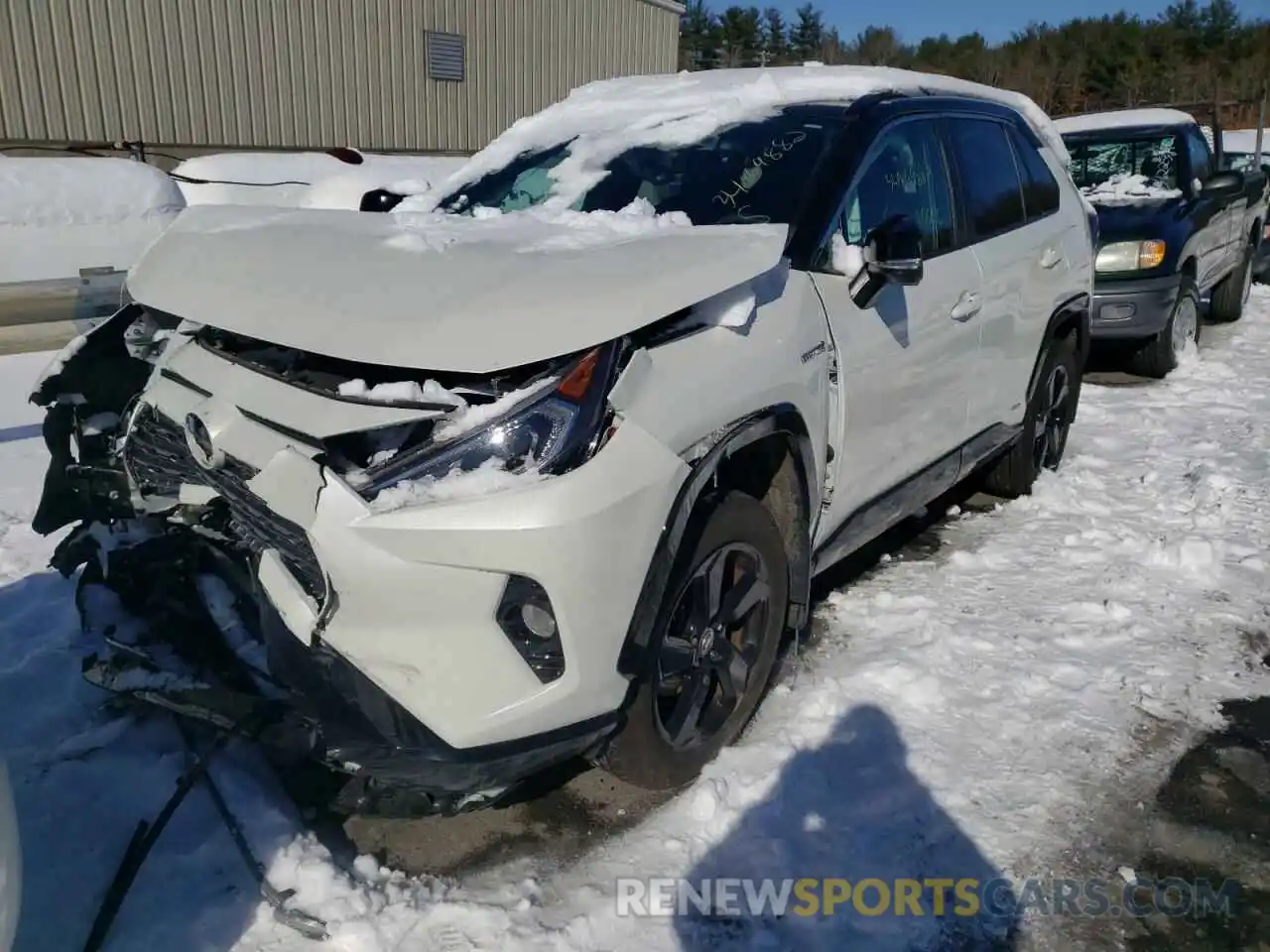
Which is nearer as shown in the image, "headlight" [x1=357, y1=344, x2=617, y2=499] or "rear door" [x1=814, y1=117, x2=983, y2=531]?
"headlight" [x1=357, y1=344, x2=617, y2=499]

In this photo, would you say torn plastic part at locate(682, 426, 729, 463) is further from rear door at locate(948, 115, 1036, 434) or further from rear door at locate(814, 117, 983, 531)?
rear door at locate(948, 115, 1036, 434)

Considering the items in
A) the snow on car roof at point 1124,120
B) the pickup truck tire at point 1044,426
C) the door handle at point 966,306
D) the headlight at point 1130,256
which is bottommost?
the pickup truck tire at point 1044,426

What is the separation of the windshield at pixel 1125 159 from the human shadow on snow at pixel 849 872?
24.6ft

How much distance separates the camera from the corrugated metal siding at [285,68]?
10.9 m

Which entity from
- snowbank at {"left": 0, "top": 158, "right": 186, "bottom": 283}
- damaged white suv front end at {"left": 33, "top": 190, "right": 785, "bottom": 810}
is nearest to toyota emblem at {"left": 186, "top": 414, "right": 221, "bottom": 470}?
damaged white suv front end at {"left": 33, "top": 190, "right": 785, "bottom": 810}

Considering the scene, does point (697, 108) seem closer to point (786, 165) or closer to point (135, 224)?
point (786, 165)

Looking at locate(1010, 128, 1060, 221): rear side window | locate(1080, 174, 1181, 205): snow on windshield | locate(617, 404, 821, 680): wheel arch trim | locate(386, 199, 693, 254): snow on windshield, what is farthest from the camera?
locate(1080, 174, 1181, 205): snow on windshield

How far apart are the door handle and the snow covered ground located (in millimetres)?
1108

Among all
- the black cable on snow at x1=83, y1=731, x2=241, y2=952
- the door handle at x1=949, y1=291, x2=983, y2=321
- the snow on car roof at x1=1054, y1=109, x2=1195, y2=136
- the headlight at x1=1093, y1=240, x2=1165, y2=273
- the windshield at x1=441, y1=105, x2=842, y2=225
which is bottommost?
the black cable on snow at x1=83, y1=731, x2=241, y2=952

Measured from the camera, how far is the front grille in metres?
2.14

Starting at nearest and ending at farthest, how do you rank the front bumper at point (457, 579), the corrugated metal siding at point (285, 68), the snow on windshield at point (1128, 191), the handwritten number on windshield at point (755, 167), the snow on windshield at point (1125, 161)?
the front bumper at point (457, 579), the handwritten number on windshield at point (755, 167), the snow on windshield at point (1128, 191), the snow on windshield at point (1125, 161), the corrugated metal siding at point (285, 68)

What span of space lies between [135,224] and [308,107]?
7.82 meters

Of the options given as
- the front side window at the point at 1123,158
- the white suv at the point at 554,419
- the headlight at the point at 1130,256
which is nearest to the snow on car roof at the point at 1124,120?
the front side window at the point at 1123,158

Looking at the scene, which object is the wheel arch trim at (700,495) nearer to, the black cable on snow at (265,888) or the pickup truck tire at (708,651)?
the pickup truck tire at (708,651)
